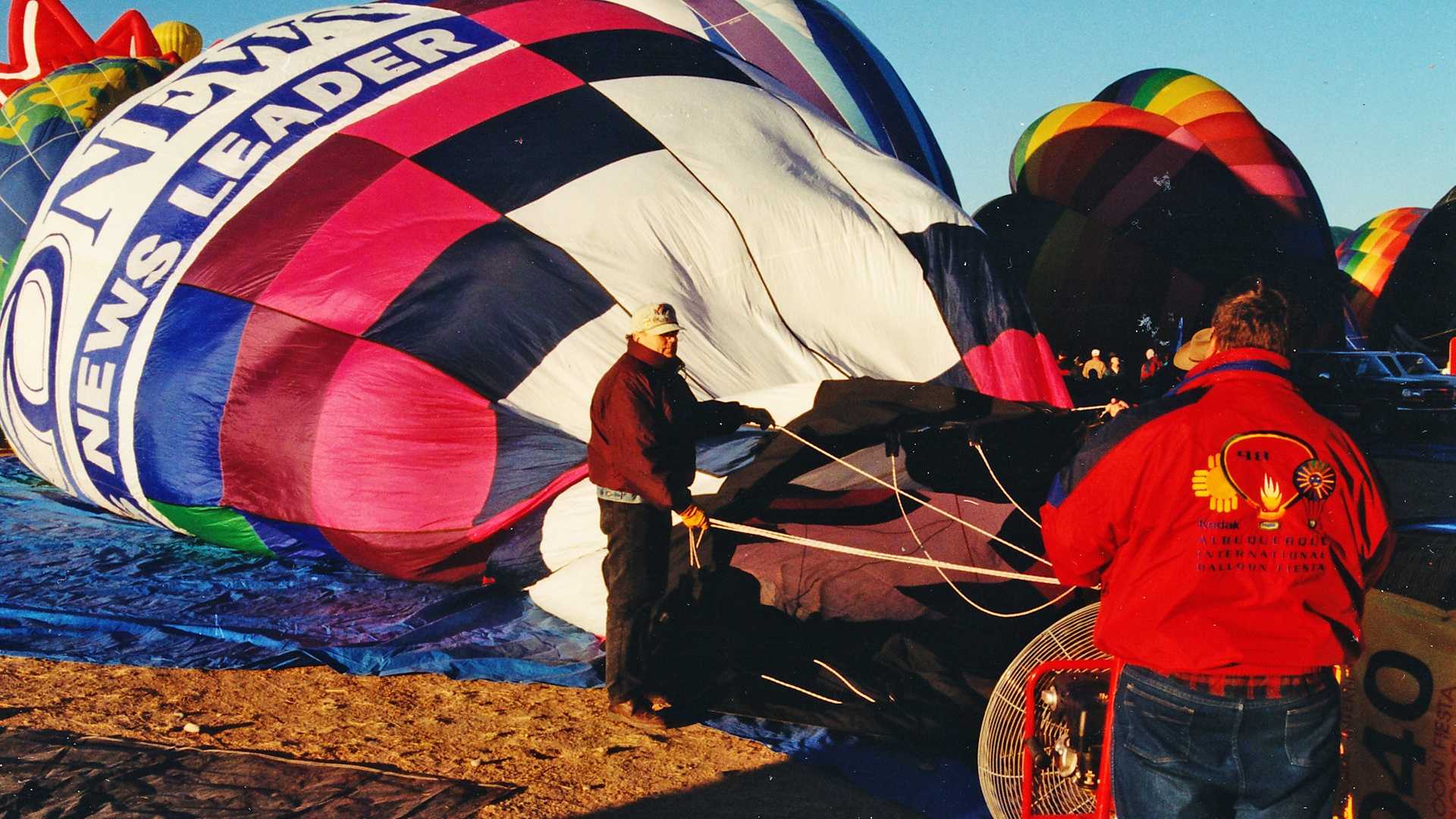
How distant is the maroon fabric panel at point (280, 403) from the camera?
16.0ft

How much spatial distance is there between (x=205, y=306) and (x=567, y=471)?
1.81 meters

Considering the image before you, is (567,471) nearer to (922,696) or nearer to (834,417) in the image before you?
(834,417)

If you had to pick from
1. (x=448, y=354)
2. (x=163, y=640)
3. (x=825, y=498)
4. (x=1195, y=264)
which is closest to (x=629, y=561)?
(x=825, y=498)

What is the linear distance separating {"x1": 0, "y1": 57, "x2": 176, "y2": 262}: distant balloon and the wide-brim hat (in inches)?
415

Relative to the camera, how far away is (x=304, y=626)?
14.8ft

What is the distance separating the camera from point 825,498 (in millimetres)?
3984

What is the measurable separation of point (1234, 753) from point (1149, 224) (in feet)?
39.7

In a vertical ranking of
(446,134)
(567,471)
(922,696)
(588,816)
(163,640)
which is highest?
(446,134)

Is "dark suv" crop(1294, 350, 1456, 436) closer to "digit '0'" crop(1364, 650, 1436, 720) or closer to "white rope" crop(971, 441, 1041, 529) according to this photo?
"white rope" crop(971, 441, 1041, 529)

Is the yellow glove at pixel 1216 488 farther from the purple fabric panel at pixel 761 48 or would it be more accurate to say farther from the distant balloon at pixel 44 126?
the distant balloon at pixel 44 126

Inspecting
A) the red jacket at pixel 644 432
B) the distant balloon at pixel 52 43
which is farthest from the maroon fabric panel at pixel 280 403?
the distant balloon at pixel 52 43

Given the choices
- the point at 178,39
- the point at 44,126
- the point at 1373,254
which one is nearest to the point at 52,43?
the point at 178,39

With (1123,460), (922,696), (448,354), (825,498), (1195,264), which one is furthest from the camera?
(1195,264)

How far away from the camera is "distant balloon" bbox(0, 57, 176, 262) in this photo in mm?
10859
